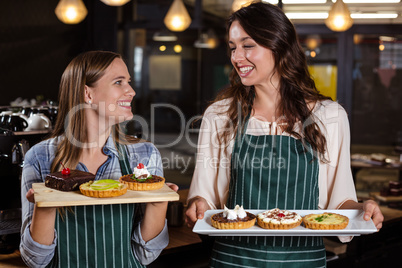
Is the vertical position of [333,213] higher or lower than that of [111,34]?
lower

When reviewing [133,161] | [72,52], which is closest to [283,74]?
[133,161]

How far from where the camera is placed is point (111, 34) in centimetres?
893

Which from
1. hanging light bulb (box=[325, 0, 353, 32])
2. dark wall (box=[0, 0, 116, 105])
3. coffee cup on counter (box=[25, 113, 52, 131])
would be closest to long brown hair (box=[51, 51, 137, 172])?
coffee cup on counter (box=[25, 113, 52, 131])

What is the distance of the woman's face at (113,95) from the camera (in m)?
1.95

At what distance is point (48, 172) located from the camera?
1.99 meters

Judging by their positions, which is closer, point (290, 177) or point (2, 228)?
point (290, 177)

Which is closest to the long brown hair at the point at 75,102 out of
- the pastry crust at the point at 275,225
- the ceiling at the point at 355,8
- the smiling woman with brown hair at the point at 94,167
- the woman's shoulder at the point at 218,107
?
the smiling woman with brown hair at the point at 94,167

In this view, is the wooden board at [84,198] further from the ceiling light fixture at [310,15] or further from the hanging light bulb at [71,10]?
the ceiling light fixture at [310,15]

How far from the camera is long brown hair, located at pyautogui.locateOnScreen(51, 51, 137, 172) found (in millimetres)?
1969

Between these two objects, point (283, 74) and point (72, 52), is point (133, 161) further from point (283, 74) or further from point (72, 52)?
point (72, 52)

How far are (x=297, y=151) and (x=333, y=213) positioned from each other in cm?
28

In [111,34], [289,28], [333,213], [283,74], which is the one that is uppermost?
[111,34]

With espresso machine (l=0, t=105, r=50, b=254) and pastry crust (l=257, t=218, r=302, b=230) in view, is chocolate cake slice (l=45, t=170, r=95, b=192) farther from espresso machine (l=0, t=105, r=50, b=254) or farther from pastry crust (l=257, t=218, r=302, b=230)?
espresso machine (l=0, t=105, r=50, b=254)

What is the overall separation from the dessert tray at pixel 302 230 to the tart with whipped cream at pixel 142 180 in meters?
0.21
